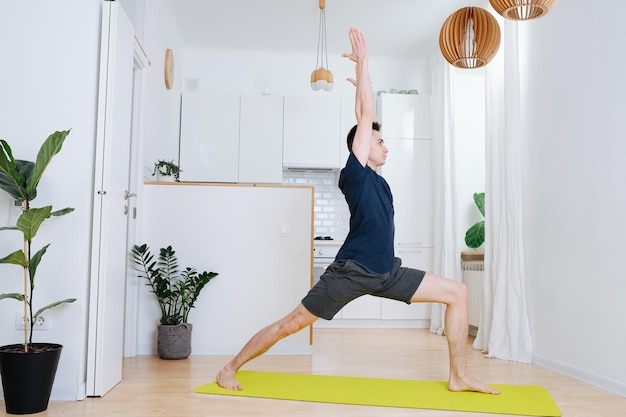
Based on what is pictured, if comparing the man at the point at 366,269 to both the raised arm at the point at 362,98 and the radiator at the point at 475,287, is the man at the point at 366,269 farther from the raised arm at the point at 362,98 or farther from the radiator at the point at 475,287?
the radiator at the point at 475,287

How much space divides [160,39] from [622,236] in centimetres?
376

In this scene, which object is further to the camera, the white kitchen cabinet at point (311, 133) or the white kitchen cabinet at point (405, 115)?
the white kitchen cabinet at point (311, 133)

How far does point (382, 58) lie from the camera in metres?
6.45

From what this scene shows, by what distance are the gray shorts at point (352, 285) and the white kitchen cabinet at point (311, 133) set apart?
326 centimetres

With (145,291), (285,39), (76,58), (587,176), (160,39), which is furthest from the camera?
(285,39)

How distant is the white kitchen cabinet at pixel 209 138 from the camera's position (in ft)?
19.5

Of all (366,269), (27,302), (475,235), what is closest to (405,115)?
(475,235)

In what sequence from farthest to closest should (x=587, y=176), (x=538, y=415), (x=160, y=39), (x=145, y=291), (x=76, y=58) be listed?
1. (x=160, y=39)
2. (x=145, y=291)
3. (x=587, y=176)
4. (x=76, y=58)
5. (x=538, y=415)

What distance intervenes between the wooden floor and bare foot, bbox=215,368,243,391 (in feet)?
0.43

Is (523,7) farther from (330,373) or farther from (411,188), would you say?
(411,188)

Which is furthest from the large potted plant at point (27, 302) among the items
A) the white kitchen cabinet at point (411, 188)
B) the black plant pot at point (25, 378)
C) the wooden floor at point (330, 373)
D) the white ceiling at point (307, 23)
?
the white kitchen cabinet at point (411, 188)

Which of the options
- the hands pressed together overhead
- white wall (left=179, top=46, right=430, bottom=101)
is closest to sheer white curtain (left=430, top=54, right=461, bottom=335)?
white wall (left=179, top=46, right=430, bottom=101)

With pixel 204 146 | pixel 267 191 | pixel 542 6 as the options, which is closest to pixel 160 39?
pixel 204 146

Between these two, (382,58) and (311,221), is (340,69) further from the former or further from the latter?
(311,221)
